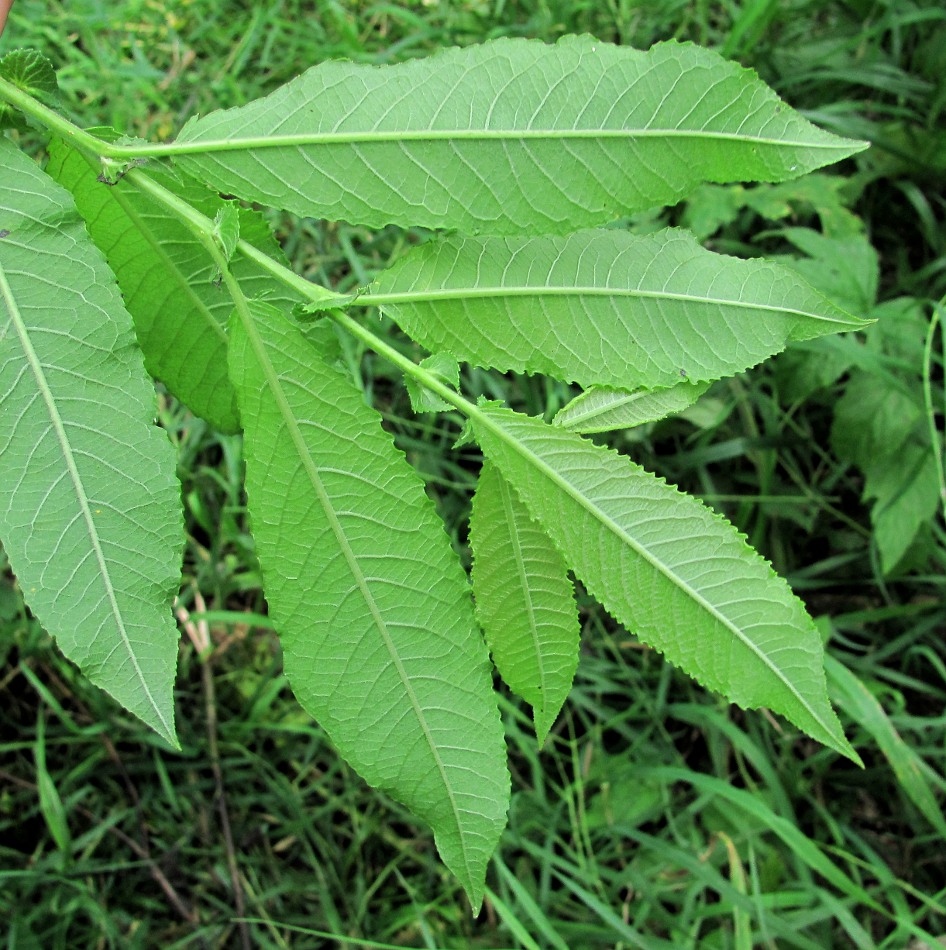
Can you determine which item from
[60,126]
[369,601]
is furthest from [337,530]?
[60,126]

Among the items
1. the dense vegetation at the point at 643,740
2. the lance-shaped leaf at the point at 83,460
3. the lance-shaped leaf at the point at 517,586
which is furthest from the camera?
the dense vegetation at the point at 643,740

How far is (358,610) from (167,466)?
7.8 inches

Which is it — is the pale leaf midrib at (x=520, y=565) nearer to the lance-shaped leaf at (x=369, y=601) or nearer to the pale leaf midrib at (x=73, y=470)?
the lance-shaped leaf at (x=369, y=601)

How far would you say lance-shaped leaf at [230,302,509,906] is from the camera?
0.74m

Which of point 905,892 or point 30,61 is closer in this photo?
point 30,61

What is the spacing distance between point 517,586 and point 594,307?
26cm

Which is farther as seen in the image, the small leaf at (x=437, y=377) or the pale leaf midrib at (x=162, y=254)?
the pale leaf midrib at (x=162, y=254)

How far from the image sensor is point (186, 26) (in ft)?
8.76

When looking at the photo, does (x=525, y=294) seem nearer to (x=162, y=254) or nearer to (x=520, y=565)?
(x=520, y=565)

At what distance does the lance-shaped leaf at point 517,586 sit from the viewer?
81cm

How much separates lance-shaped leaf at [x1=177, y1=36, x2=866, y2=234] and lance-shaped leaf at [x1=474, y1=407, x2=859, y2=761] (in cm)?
19

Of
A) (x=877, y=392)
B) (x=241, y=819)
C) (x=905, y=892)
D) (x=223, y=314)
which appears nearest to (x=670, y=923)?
(x=905, y=892)

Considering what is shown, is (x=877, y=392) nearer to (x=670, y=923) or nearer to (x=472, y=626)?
(x=670, y=923)

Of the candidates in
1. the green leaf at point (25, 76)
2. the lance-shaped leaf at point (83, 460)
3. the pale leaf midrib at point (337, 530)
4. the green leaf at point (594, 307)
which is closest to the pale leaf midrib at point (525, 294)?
the green leaf at point (594, 307)
